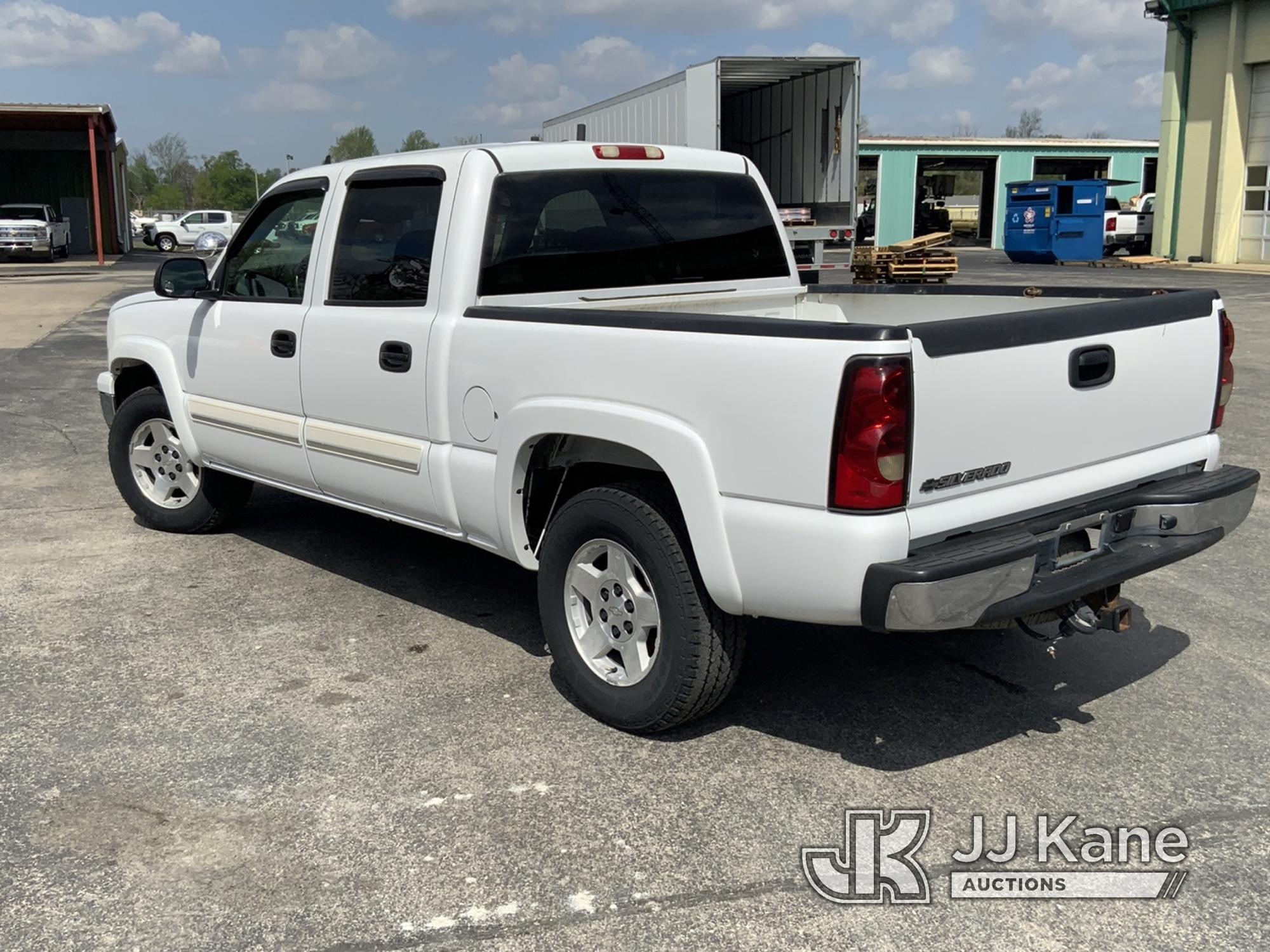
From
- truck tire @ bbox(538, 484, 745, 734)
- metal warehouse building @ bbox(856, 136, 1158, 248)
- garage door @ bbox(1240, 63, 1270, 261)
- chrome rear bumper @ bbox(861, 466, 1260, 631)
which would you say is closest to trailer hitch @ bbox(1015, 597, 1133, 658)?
chrome rear bumper @ bbox(861, 466, 1260, 631)

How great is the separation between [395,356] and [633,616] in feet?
4.75

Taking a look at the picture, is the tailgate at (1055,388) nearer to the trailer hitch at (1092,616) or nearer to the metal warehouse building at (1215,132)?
the trailer hitch at (1092,616)

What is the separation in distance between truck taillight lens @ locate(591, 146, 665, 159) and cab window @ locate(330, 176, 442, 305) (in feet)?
2.30

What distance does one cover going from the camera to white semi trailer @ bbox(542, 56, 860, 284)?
16344 millimetres

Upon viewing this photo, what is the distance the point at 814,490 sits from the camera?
345cm

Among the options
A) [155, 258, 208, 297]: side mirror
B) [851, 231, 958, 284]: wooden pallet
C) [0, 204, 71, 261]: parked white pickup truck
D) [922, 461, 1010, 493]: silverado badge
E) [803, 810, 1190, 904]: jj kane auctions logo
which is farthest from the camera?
[0, 204, 71, 261]: parked white pickup truck

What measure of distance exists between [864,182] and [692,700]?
196 feet

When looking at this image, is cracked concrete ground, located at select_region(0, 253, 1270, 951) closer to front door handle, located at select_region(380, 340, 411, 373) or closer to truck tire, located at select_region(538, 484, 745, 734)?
truck tire, located at select_region(538, 484, 745, 734)

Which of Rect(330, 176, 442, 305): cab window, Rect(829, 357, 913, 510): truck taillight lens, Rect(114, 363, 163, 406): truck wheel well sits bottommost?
Rect(114, 363, 163, 406): truck wheel well

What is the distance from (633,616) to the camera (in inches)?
162

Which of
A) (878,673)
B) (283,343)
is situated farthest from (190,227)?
(878,673)

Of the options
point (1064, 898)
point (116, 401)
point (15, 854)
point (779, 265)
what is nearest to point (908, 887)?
point (1064, 898)

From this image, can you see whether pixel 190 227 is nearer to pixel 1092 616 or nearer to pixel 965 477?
pixel 1092 616

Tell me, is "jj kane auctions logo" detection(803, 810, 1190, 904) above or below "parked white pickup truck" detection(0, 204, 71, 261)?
below
